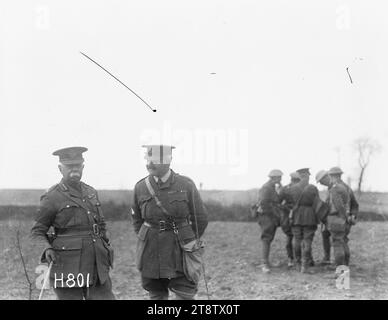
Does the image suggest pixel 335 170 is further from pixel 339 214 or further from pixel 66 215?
pixel 66 215

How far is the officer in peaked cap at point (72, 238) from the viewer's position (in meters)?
5.53

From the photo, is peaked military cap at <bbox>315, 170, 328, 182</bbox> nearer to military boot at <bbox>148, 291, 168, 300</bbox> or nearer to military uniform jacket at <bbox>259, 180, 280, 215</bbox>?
military uniform jacket at <bbox>259, 180, 280, 215</bbox>

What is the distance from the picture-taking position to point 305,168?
32.2 ft

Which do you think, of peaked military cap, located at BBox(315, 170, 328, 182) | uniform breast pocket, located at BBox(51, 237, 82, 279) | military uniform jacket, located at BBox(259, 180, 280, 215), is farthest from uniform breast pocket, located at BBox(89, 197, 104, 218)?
peaked military cap, located at BBox(315, 170, 328, 182)

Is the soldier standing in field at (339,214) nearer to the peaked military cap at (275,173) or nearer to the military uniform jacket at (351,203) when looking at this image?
the military uniform jacket at (351,203)

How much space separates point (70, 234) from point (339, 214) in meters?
4.98

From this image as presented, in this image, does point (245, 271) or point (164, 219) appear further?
point (245, 271)

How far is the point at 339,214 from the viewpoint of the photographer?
8.98 metres

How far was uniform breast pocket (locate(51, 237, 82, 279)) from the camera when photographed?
5531 millimetres

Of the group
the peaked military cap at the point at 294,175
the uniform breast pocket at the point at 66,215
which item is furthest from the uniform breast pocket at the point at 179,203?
the peaked military cap at the point at 294,175

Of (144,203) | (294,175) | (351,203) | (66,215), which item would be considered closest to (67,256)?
(66,215)

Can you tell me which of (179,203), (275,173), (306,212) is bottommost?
(306,212)
